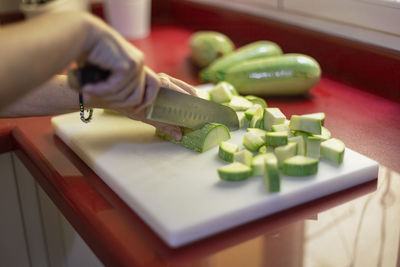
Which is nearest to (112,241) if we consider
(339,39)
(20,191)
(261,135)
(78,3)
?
(261,135)

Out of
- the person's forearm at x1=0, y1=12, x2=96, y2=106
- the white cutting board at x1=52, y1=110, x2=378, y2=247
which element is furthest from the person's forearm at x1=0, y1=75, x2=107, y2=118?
the person's forearm at x1=0, y1=12, x2=96, y2=106

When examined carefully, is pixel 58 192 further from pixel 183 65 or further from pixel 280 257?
pixel 183 65

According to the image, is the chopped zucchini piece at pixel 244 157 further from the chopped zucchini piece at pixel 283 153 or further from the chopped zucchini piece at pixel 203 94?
the chopped zucchini piece at pixel 203 94

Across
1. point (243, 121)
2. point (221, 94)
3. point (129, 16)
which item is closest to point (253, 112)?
point (243, 121)

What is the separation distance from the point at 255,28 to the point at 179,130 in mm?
854

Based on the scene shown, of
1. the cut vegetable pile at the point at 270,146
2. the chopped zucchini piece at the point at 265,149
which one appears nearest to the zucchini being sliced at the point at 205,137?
the cut vegetable pile at the point at 270,146

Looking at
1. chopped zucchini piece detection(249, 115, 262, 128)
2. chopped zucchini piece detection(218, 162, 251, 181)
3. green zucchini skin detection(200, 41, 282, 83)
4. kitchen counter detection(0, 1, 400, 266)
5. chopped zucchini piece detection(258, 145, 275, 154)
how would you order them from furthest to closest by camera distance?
green zucchini skin detection(200, 41, 282, 83), chopped zucchini piece detection(249, 115, 262, 128), chopped zucchini piece detection(258, 145, 275, 154), chopped zucchini piece detection(218, 162, 251, 181), kitchen counter detection(0, 1, 400, 266)

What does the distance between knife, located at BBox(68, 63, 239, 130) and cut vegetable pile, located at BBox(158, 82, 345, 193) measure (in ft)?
0.08

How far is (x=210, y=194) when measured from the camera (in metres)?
0.89

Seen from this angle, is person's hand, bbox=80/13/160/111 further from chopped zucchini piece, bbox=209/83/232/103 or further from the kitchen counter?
chopped zucchini piece, bbox=209/83/232/103

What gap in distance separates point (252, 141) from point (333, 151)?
161mm

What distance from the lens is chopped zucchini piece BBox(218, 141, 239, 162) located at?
3.25 ft

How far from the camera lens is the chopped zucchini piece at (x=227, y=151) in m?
0.99

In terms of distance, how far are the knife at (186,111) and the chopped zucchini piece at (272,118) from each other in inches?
2.8
